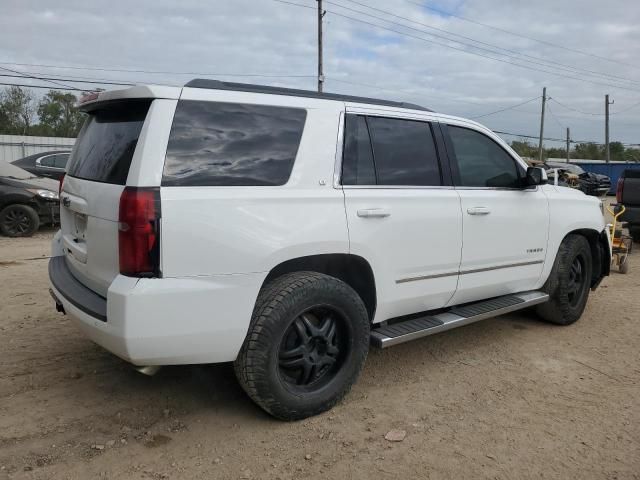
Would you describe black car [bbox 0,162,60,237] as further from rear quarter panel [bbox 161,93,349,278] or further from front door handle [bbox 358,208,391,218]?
front door handle [bbox 358,208,391,218]

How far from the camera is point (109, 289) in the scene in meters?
2.77

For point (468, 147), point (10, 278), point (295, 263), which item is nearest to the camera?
point (295, 263)

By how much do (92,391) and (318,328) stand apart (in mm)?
1598

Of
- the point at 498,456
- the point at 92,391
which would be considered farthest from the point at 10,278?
the point at 498,456

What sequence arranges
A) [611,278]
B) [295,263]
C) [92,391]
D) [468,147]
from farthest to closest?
[611,278]
[468,147]
[92,391]
[295,263]

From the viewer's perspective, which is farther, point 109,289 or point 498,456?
point 498,456

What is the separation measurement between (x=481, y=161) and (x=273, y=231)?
2.19 meters

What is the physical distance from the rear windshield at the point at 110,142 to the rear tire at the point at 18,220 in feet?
23.9

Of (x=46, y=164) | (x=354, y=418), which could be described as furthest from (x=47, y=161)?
(x=354, y=418)

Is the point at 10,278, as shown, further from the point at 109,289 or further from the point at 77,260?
the point at 109,289

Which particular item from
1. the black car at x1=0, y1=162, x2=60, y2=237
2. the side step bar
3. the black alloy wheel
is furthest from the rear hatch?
the black car at x1=0, y1=162, x2=60, y2=237

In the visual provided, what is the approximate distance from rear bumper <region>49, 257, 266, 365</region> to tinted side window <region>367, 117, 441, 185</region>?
1263 millimetres

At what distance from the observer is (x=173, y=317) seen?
2.76m

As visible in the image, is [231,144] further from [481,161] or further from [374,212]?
[481,161]
